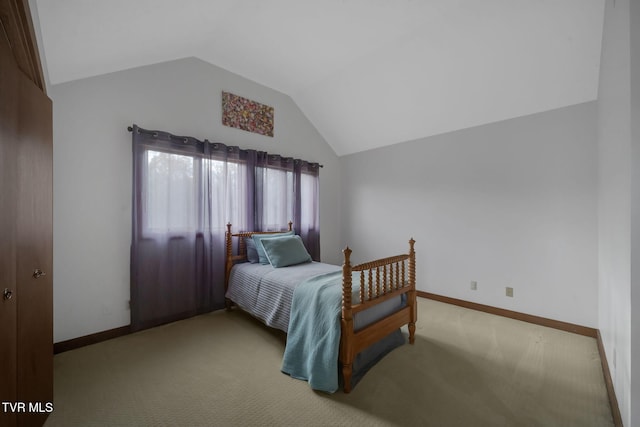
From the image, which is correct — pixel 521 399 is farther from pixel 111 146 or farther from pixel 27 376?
pixel 111 146

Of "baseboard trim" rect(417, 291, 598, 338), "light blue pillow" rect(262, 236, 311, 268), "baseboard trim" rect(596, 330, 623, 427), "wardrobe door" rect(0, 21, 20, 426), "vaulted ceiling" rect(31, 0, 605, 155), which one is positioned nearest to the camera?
"wardrobe door" rect(0, 21, 20, 426)

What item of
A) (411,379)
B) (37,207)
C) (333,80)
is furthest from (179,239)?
(333,80)

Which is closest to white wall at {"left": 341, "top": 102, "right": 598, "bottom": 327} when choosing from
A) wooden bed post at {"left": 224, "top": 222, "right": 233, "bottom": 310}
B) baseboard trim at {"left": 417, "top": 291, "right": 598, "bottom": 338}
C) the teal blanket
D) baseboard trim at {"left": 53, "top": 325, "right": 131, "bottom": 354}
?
baseboard trim at {"left": 417, "top": 291, "right": 598, "bottom": 338}

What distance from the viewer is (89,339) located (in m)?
2.34

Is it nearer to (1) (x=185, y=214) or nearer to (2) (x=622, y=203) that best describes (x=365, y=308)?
(2) (x=622, y=203)

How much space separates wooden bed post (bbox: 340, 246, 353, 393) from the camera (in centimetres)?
173

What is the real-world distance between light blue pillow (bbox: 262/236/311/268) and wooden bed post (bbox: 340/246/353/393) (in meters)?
1.22

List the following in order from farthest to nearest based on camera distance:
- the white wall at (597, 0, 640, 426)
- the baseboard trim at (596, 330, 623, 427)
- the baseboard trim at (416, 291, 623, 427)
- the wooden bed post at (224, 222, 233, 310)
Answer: the wooden bed post at (224, 222, 233, 310)
the baseboard trim at (416, 291, 623, 427)
the baseboard trim at (596, 330, 623, 427)
the white wall at (597, 0, 640, 426)

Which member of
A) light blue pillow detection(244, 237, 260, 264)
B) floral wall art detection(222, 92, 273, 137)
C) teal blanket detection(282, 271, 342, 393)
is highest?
floral wall art detection(222, 92, 273, 137)

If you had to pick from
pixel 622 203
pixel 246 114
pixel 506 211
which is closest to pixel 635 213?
pixel 622 203

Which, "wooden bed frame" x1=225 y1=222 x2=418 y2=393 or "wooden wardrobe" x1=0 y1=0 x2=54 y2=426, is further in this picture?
"wooden bed frame" x1=225 y1=222 x2=418 y2=393

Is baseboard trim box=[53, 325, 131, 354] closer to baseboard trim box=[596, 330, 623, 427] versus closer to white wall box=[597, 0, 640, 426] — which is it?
white wall box=[597, 0, 640, 426]

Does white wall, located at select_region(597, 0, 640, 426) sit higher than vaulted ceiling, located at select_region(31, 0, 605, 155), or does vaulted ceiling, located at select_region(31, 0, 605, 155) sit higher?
vaulted ceiling, located at select_region(31, 0, 605, 155)

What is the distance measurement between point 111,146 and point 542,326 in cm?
474
